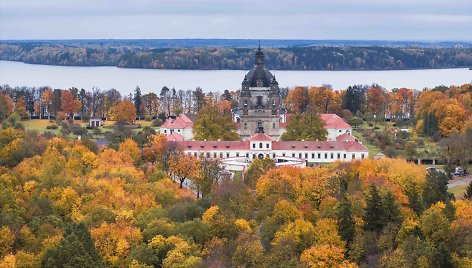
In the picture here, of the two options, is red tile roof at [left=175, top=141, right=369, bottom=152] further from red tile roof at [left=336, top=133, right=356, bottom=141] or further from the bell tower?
the bell tower

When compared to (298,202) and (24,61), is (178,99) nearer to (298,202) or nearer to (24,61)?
(298,202)

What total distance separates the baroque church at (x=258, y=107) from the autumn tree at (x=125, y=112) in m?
15.7

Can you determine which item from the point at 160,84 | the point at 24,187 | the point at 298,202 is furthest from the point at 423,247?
the point at 160,84

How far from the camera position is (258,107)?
180 ft

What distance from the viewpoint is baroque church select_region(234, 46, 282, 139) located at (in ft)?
180

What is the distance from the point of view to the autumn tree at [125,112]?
67312 mm

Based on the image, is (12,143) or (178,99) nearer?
(12,143)

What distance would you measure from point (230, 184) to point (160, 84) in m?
82.5

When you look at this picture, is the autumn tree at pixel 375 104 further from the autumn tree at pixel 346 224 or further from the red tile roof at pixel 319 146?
the autumn tree at pixel 346 224

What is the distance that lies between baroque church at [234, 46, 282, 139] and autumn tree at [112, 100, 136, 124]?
15.7 meters

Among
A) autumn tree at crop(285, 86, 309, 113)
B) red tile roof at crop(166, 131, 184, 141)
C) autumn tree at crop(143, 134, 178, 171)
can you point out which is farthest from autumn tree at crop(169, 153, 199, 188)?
autumn tree at crop(285, 86, 309, 113)

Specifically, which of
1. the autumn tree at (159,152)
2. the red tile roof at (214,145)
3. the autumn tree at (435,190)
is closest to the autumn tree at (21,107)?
the red tile roof at (214,145)

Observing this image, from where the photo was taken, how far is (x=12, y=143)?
3919cm

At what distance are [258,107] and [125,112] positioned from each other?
17.3 meters
